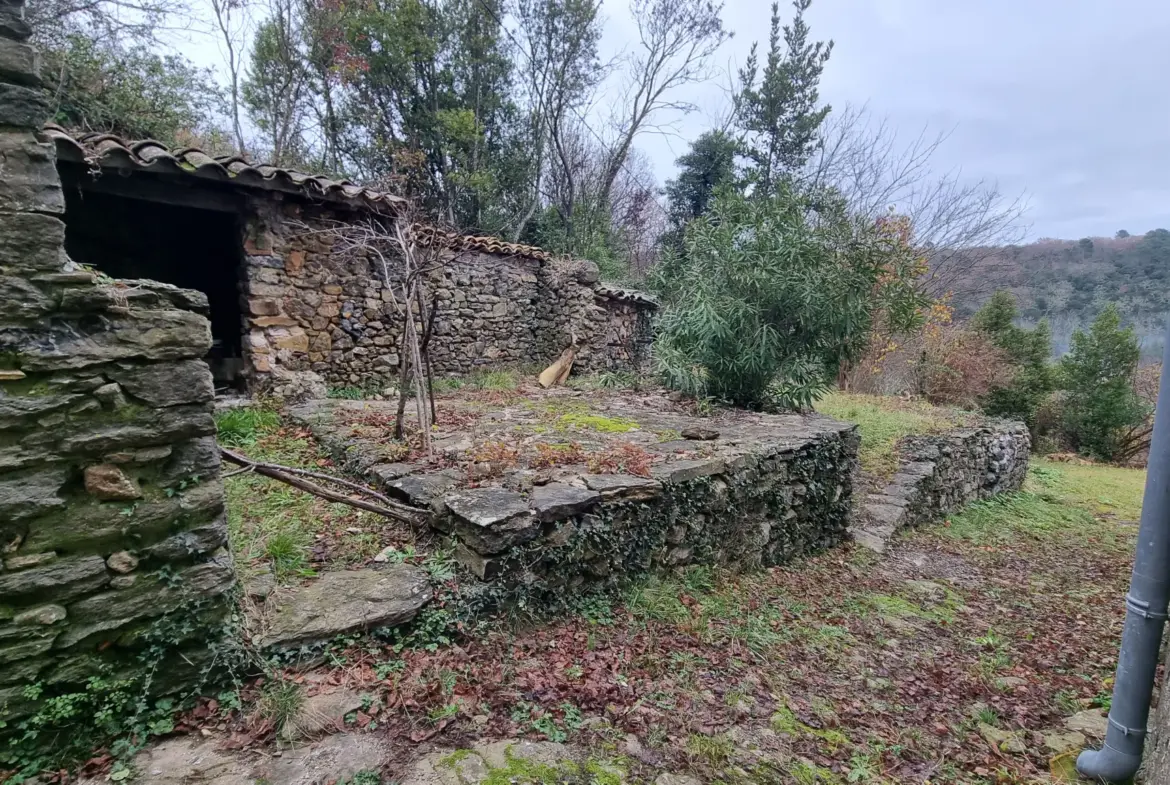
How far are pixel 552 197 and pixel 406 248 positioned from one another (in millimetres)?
11426

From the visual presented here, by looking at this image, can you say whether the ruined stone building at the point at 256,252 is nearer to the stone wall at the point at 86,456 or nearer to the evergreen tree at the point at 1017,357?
the stone wall at the point at 86,456

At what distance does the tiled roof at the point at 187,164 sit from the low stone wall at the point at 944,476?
21.6 feet

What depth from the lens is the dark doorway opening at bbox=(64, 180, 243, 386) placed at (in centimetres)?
593

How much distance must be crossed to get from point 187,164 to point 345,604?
4.80 metres

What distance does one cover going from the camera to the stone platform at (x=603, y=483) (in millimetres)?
2729

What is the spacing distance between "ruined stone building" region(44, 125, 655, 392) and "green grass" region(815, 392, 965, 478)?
19.3ft

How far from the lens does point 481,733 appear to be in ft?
6.25

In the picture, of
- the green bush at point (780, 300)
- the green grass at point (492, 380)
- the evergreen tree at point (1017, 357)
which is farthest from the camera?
the evergreen tree at point (1017, 357)

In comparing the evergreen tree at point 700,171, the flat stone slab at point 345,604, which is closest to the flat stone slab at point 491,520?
the flat stone slab at point 345,604

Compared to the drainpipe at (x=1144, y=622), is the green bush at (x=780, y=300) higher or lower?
higher

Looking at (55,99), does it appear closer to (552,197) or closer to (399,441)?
A: (399,441)

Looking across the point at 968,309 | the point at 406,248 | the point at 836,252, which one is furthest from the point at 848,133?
the point at 406,248

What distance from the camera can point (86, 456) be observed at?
173cm

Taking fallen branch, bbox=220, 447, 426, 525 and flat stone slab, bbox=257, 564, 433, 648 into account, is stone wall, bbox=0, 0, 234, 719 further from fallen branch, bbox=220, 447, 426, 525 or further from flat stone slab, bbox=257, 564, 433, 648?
fallen branch, bbox=220, 447, 426, 525
